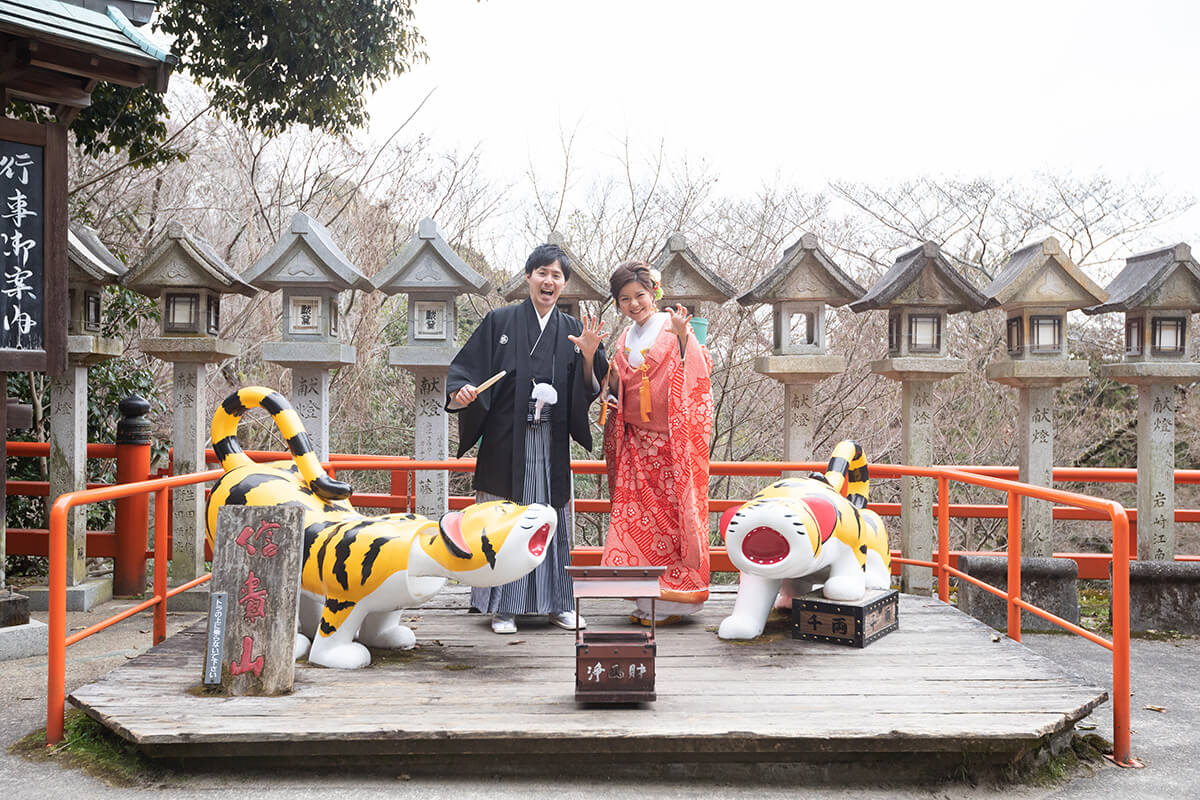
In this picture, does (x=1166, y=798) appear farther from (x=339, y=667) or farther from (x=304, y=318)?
(x=304, y=318)

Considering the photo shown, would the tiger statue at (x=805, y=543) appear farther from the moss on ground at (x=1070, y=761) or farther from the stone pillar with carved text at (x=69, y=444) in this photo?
the stone pillar with carved text at (x=69, y=444)

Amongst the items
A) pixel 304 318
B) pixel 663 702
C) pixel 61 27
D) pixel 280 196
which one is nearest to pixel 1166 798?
pixel 663 702

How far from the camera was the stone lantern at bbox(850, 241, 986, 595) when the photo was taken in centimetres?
627

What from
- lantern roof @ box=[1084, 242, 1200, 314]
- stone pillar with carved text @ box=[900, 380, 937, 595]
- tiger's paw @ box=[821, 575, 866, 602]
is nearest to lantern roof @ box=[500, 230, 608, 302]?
stone pillar with carved text @ box=[900, 380, 937, 595]

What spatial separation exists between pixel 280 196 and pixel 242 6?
343 cm

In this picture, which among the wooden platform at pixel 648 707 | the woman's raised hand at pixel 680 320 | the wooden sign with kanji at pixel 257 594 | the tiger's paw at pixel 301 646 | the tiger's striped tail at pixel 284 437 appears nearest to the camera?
the wooden platform at pixel 648 707

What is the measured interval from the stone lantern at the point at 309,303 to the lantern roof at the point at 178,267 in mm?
185

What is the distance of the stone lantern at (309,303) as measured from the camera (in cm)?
619

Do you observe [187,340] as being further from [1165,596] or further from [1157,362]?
[1165,596]

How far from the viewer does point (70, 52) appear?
5.43 m

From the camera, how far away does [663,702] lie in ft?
12.5

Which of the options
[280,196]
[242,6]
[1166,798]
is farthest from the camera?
[280,196]

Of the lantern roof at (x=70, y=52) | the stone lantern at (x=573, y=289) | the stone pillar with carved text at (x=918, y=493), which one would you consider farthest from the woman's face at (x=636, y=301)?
the lantern roof at (x=70, y=52)

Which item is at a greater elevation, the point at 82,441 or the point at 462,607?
the point at 82,441
